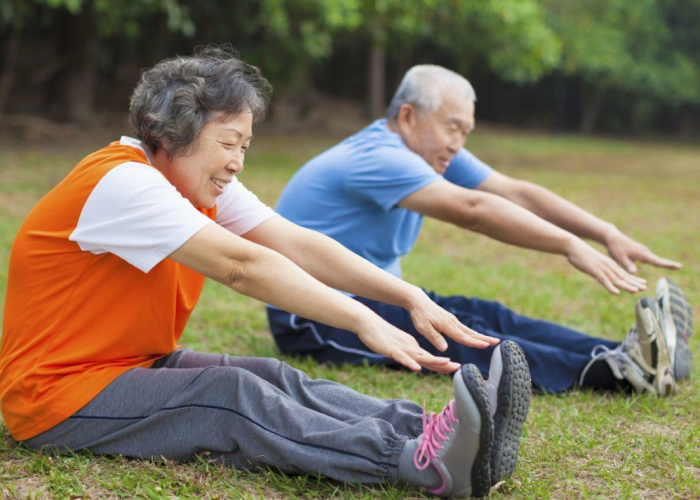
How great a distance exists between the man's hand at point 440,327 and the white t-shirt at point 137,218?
649 millimetres

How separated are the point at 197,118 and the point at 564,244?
1.62 metres

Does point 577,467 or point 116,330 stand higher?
point 116,330

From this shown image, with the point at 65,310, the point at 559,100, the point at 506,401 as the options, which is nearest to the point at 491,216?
the point at 506,401

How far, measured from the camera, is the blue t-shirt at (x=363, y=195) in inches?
142

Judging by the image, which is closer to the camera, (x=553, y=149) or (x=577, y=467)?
(x=577, y=467)

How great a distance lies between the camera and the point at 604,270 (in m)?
3.12

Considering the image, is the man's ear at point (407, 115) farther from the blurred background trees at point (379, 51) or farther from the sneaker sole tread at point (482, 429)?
the blurred background trees at point (379, 51)

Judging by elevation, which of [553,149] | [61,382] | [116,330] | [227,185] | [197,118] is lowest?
[553,149]

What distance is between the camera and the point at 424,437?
228 centimetres

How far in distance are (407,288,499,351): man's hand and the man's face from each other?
160cm

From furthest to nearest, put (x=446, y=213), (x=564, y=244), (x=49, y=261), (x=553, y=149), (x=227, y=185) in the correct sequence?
(x=553, y=149), (x=446, y=213), (x=564, y=244), (x=227, y=185), (x=49, y=261)

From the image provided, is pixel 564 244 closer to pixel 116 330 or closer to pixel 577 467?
pixel 577 467

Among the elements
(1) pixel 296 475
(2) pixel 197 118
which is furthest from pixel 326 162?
(1) pixel 296 475

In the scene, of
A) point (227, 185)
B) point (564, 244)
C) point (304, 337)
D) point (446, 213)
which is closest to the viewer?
point (227, 185)
